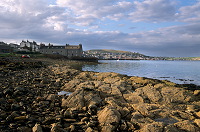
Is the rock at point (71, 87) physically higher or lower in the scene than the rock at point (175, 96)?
higher

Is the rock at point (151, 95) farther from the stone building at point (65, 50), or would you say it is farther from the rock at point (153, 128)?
the stone building at point (65, 50)

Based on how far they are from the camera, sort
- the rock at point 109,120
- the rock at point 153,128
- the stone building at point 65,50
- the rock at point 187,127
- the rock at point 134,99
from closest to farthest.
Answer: the rock at point 153,128 → the rock at point 109,120 → the rock at point 187,127 → the rock at point 134,99 → the stone building at point 65,50

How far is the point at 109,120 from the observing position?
5.79m

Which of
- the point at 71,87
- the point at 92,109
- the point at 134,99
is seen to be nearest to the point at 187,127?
the point at 134,99

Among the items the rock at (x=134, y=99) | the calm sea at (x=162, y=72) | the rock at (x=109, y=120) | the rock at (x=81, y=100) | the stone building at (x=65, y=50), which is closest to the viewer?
the rock at (x=109, y=120)

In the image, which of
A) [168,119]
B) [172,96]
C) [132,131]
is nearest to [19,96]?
[132,131]

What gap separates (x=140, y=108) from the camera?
7203 millimetres

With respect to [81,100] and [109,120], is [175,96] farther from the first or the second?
[81,100]

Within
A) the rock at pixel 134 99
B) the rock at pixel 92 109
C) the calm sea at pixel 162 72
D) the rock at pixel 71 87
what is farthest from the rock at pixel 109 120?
the calm sea at pixel 162 72

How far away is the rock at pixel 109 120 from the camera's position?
542 cm

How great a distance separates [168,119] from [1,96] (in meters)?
9.57

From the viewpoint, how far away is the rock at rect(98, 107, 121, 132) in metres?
5.42

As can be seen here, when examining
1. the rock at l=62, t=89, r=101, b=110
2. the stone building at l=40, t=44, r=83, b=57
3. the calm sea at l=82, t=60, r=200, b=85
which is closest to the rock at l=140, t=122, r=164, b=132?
the rock at l=62, t=89, r=101, b=110

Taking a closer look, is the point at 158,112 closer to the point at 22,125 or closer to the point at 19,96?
the point at 22,125
